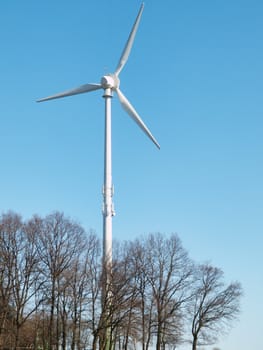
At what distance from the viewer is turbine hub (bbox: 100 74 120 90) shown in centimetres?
7991

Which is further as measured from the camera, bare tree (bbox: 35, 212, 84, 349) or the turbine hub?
the turbine hub

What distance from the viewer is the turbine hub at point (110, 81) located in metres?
79.9

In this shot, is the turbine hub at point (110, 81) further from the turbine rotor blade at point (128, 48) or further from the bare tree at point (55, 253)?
the bare tree at point (55, 253)

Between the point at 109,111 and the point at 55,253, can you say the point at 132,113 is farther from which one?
the point at 55,253

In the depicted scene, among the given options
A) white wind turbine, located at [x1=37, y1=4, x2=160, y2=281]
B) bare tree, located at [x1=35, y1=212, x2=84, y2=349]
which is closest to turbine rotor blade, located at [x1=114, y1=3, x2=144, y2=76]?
white wind turbine, located at [x1=37, y1=4, x2=160, y2=281]

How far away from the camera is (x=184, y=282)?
256 ft

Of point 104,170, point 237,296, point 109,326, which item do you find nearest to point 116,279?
point 109,326

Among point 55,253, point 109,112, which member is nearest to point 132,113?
point 109,112

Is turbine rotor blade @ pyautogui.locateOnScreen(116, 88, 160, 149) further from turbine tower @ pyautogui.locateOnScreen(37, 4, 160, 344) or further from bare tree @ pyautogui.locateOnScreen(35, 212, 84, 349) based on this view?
bare tree @ pyautogui.locateOnScreen(35, 212, 84, 349)

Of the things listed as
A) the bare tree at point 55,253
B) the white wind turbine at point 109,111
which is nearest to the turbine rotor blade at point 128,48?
the white wind turbine at point 109,111

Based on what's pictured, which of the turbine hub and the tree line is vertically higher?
the turbine hub

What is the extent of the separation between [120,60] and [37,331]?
111ft

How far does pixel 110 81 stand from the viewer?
80.1 m

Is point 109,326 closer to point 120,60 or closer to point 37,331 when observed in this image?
point 37,331
